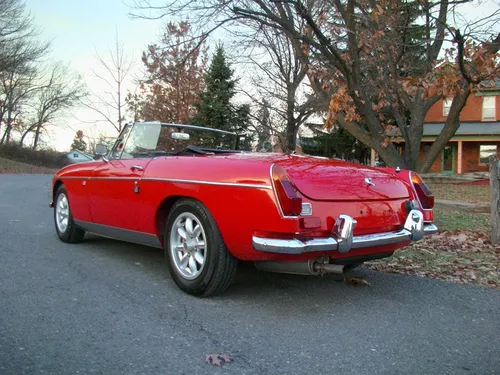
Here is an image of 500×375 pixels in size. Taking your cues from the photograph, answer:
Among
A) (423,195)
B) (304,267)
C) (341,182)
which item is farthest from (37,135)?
(304,267)

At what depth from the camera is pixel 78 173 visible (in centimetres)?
554

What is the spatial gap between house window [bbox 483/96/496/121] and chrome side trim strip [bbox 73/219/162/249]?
88.7ft

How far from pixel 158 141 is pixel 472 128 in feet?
82.0

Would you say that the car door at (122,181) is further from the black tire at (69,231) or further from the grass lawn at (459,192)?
the grass lawn at (459,192)

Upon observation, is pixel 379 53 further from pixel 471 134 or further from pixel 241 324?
pixel 471 134

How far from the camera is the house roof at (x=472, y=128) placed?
25075 mm

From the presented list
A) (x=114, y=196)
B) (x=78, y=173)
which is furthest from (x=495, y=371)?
(x=78, y=173)

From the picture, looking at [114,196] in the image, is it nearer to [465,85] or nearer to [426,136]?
[465,85]

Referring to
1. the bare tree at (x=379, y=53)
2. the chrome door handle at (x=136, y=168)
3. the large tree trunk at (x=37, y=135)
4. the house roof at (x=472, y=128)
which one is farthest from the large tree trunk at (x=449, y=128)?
the large tree trunk at (x=37, y=135)

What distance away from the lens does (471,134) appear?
82.8 ft

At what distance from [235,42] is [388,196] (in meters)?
11.6

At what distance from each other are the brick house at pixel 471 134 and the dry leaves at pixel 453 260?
20415 mm

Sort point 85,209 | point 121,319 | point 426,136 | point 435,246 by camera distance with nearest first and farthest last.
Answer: point 121,319, point 85,209, point 435,246, point 426,136

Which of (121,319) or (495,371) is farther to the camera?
(121,319)
